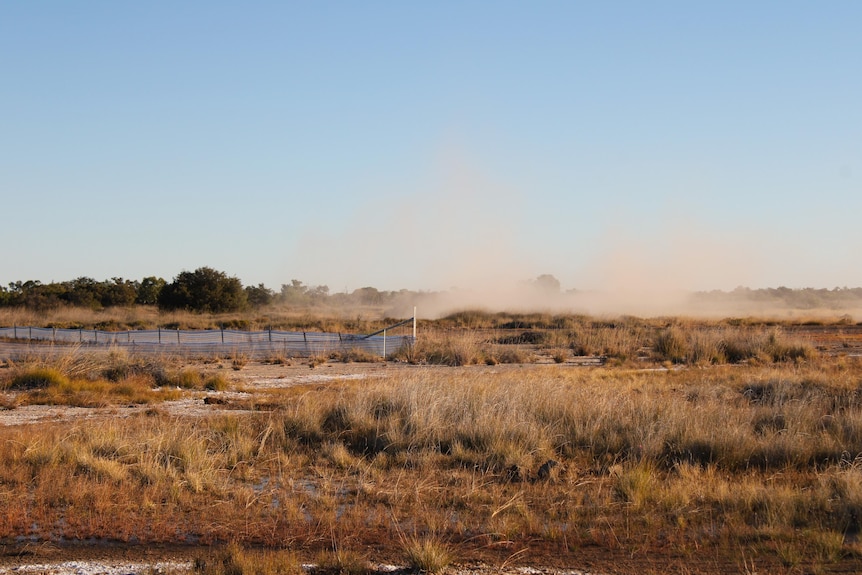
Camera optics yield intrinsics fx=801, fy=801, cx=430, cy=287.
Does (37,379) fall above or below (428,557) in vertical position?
above

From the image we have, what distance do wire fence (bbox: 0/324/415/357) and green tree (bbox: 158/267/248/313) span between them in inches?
1154

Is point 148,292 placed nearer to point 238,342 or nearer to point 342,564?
point 238,342

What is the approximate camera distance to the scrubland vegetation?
7.75m

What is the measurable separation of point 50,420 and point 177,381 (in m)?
6.39

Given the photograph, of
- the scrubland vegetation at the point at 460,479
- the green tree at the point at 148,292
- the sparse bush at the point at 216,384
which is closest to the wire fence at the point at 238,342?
the sparse bush at the point at 216,384

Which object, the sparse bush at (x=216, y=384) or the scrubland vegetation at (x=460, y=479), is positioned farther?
the sparse bush at (x=216, y=384)

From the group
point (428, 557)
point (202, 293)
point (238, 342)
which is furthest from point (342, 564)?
point (202, 293)

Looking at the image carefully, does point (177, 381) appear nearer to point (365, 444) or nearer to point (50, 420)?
point (50, 420)

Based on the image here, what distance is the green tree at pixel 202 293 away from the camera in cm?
6850

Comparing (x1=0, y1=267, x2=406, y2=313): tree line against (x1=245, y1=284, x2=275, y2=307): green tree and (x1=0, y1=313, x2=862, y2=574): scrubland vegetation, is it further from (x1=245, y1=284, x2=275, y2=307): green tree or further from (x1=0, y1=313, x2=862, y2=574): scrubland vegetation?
(x1=0, y1=313, x2=862, y2=574): scrubland vegetation

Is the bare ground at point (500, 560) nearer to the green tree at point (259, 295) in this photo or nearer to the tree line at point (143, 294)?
the tree line at point (143, 294)

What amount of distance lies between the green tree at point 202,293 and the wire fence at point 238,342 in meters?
29.3

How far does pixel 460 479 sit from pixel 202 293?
202ft

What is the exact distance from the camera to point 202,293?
225ft
